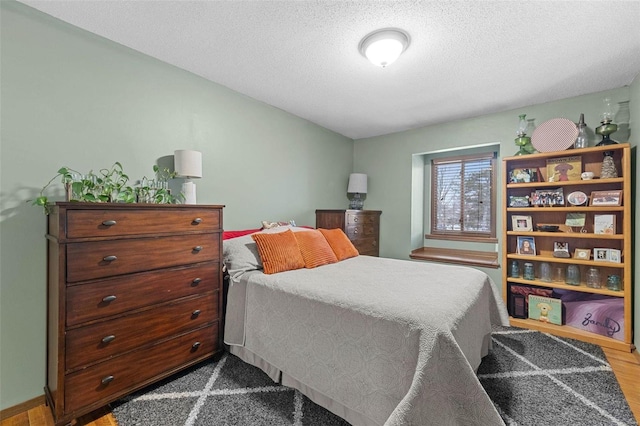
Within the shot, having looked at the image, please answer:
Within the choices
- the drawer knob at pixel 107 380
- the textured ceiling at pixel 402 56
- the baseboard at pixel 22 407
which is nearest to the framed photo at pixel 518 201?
the textured ceiling at pixel 402 56

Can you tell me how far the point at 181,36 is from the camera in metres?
1.95

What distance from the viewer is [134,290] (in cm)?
164

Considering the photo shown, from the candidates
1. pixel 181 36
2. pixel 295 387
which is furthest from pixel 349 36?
pixel 295 387

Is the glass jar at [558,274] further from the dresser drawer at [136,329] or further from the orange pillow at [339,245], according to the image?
the dresser drawer at [136,329]

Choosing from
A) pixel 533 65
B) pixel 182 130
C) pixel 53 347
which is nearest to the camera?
pixel 53 347

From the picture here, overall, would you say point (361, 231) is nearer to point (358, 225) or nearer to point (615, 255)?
point (358, 225)

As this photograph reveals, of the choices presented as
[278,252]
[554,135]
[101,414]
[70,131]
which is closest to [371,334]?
[278,252]

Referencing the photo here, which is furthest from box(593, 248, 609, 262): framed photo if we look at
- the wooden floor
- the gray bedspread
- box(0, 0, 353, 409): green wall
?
box(0, 0, 353, 409): green wall

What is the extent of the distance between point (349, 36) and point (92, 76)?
1853 millimetres

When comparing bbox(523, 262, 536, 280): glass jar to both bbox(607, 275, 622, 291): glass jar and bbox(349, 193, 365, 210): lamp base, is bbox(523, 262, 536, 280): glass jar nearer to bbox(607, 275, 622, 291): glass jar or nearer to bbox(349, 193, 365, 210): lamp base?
bbox(607, 275, 622, 291): glass jar

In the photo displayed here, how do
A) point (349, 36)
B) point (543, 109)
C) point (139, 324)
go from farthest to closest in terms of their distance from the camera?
point (543, 109) → point (349, 36) → point (139, 324)

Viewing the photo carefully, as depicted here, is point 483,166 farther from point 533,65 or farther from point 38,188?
point 38,188

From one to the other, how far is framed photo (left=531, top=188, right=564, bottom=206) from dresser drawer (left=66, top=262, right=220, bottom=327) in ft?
10.9

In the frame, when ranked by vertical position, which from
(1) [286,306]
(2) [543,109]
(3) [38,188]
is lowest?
(1) [286,306]
